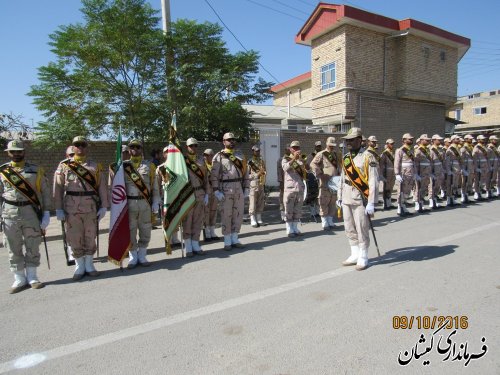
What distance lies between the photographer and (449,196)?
1130 cm

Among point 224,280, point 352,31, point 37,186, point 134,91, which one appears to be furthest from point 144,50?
point 352,31

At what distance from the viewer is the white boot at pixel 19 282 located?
16.6ft

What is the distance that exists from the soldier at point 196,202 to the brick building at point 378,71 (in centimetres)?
1364

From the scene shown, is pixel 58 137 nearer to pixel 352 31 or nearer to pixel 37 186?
pixel 37 186

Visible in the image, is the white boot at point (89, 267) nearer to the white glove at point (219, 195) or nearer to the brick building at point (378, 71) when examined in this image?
the white glove at point (219, 195)

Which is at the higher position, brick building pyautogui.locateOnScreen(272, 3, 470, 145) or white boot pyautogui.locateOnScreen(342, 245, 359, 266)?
brick building pyautogui.locateOnScreen(272, 3, 470, 145)

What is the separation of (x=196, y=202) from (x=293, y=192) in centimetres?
227

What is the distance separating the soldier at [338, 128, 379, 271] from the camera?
5.50 m

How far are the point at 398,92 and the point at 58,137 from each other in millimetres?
17940

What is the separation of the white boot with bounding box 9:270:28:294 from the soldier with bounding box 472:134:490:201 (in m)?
12.9

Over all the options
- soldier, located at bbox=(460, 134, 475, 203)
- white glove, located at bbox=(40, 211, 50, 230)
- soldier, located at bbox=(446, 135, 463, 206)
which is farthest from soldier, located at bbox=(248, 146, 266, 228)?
soldier, located at bbox=(460, 134, 475, 203)

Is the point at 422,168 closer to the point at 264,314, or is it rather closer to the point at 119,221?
the point at 264,314

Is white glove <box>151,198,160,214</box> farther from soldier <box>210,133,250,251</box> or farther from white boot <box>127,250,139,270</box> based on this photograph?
soldier <box>210,133,250,251</box>

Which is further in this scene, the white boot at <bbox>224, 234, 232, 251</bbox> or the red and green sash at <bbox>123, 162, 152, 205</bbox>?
the white boot at <bbox>224, 234, 232, 251</bbox>
